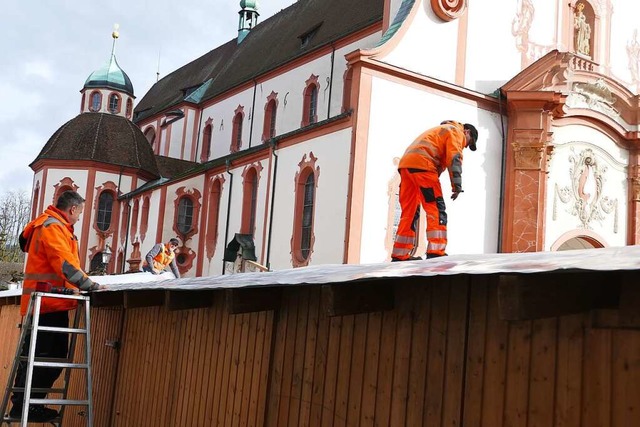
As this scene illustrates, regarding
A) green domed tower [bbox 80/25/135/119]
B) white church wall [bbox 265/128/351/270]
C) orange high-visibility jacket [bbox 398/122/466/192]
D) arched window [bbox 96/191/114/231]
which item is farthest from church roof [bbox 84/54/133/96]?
orange high-visibility jacket [bbox 398/122/466/192]

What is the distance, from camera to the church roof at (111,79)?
1925 inches

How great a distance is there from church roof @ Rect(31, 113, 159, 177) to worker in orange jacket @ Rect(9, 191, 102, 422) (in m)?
34.4

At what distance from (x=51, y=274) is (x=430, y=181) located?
4972 mm

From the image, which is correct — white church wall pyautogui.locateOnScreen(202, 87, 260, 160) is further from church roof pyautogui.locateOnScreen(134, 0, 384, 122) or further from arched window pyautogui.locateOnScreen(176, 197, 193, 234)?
arched window pyautogui.locateOnScreen(176, 197, 193, 234)

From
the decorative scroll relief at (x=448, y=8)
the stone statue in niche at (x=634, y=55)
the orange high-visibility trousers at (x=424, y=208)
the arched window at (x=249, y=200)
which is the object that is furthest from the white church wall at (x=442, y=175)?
the orange high-visibility trousers at (x=424, y=208)

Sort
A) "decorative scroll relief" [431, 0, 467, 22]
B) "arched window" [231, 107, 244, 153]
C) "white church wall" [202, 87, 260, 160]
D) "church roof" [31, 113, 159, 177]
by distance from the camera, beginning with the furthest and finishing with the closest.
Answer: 1. "church roof" [31, 113, 159, 177]
2. "arched window" [231, 107, 244, 153]
3. "white church wall" [202, 87, 260, 160]
4. "decorative scroll relief" [431, 0, 467, 22]

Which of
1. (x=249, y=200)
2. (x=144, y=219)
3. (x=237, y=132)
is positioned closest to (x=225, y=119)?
(x=237, y=132)

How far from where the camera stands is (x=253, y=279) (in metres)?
6.07

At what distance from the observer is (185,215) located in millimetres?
33406

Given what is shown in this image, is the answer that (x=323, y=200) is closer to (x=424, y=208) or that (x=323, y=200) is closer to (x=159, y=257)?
(x=159, y=257)

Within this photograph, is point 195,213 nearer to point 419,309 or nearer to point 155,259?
point 155,259

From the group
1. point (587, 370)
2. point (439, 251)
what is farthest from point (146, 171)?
point (587, 370)

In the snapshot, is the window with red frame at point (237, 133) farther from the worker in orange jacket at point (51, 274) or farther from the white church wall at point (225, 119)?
the worker in orange jacket at point (51, 274)

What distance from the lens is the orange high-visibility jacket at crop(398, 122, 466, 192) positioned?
10.7m
